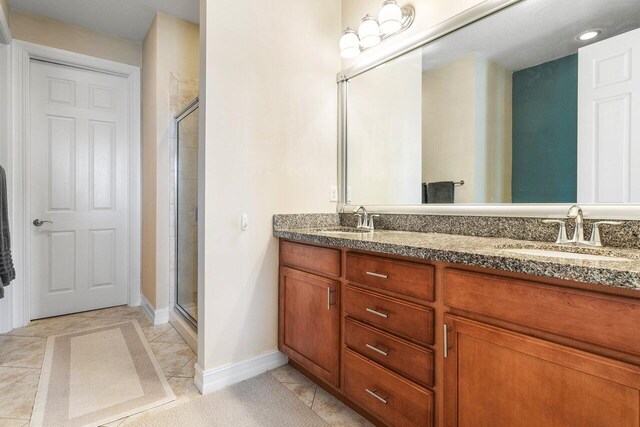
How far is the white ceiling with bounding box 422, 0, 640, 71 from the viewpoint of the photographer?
123cm

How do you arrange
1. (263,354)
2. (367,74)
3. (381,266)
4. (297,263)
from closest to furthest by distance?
(381,266)
(297,263)
(263,354)
(367,74)

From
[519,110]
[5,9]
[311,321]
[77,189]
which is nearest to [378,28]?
[519,110]

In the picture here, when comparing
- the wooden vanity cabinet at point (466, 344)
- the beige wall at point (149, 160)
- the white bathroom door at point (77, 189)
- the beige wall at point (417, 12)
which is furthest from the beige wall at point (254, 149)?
the white bathroom door at point (77, 189)

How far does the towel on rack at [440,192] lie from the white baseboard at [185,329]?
72.7 inches

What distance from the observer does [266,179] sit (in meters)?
1.97

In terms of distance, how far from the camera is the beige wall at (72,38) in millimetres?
2720

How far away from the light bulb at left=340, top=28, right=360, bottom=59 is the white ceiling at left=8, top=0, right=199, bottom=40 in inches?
54.7

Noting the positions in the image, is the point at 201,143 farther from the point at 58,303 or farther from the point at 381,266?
the point at 58,303

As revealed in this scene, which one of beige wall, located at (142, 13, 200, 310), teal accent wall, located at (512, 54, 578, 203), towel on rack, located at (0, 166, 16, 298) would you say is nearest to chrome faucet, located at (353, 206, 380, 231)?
teal accent wall, located at (512, 54, 578, 203)

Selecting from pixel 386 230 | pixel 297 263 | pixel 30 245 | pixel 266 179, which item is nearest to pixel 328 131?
pixel 266 179

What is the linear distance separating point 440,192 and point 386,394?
1.06 metres

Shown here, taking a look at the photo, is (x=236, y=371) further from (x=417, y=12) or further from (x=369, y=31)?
(x=417, y=12)

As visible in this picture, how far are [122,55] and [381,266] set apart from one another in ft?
11.0

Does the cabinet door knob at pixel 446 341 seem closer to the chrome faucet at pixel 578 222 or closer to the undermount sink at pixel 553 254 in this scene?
the undermount sink at pixel 553 254
